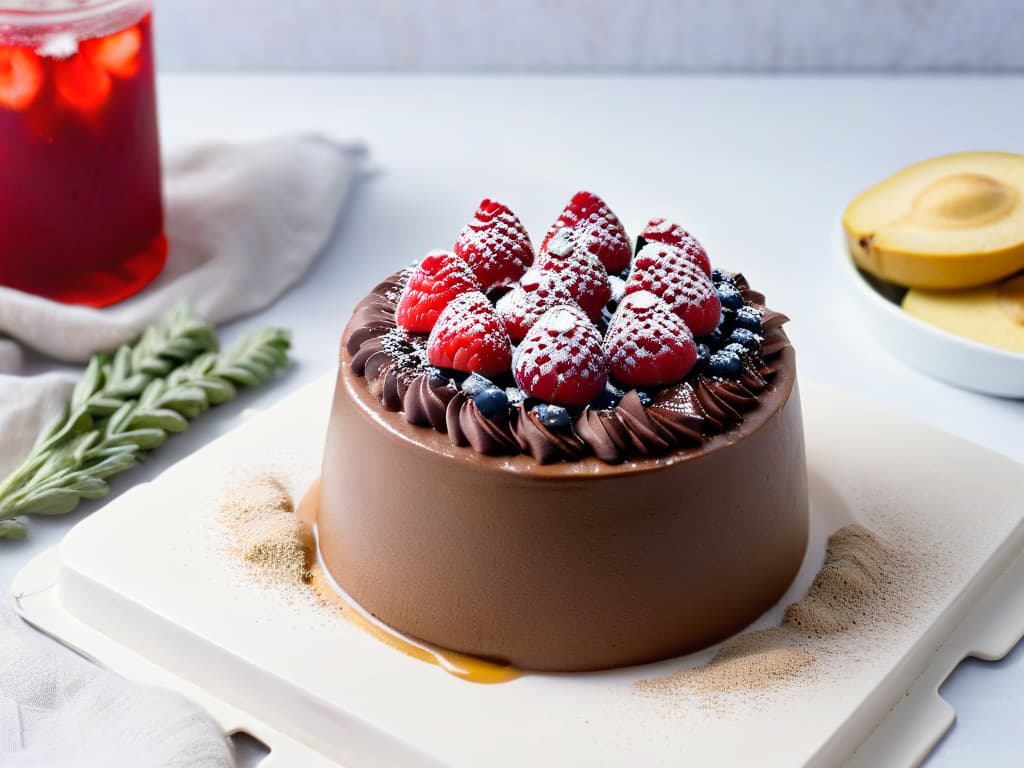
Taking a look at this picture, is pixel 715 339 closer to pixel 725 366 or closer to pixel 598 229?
pixel 725 366

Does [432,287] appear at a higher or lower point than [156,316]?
higher

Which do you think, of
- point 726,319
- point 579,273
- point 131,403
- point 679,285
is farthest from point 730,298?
point 131,403

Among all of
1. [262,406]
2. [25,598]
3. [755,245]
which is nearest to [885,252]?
[755,245]

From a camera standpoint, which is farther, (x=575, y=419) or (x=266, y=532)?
(x=266, y=532)

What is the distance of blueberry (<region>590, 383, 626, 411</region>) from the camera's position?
1.74 m

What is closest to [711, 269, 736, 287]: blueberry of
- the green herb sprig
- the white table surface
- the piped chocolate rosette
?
the piped chocolate rosette

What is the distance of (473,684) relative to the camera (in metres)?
1.73

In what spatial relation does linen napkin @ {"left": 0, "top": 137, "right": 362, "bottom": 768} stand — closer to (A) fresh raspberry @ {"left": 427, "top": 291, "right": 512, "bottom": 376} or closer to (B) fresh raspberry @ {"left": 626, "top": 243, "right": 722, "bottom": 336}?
(A) fresh raspberry @ {"left": 427, "top": 291, "right": 512, "bottom": 376}

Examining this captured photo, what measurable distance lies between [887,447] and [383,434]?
2.93 ft

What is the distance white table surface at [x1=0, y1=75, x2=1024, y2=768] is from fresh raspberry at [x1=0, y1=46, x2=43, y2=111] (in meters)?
0.60

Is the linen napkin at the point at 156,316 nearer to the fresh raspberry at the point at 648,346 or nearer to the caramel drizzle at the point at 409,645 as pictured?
the caramel drizzle at the point at 409,645

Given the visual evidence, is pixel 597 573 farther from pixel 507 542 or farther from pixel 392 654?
pixel 392 654

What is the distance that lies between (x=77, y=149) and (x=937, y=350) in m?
1.65

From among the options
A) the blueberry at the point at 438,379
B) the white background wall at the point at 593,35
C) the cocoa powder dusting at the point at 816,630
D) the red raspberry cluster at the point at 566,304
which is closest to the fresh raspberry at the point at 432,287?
the red raspberry cluster at the point at 566,304
